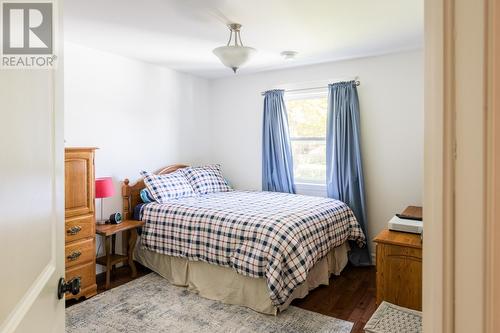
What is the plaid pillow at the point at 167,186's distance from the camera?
12.0 ft

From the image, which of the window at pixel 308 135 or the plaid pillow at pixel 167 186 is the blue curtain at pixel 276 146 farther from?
the plaid pillow at pixel 167 186

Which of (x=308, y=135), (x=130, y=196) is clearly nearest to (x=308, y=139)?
(x=308, y=135)

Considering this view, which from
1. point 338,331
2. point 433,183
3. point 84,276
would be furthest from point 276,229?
point 433,183

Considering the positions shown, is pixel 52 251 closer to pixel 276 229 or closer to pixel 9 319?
pixel 9 319

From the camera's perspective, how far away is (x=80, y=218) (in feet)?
9.48

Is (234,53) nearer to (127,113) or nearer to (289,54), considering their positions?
(289,54)

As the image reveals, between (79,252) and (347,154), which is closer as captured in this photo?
(79,252)

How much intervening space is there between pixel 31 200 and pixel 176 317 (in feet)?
7.00

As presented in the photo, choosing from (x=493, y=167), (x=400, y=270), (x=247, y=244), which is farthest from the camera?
(x=247, y=244)

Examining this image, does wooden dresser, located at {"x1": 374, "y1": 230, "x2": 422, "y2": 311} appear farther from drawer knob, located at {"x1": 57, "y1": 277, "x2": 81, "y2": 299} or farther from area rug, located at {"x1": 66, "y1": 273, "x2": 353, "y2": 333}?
drawer knob, located at {"x1": 57, "y1": 277, "x2": 81, "y2": 299}

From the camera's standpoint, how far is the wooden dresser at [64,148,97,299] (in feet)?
9.16

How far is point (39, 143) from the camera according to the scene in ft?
2.70

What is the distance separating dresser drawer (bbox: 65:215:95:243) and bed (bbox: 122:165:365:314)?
1.99ft

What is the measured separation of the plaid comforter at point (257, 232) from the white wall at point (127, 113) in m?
0.77
